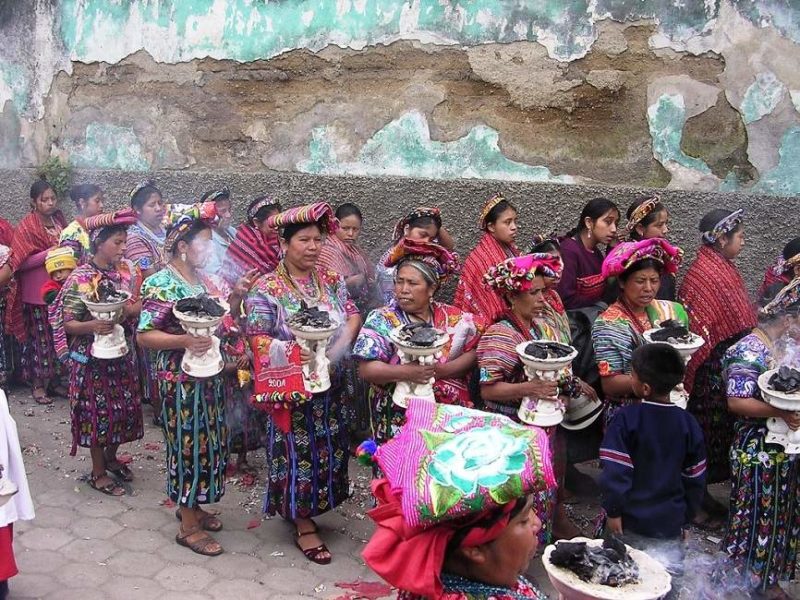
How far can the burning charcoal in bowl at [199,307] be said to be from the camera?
4.41m

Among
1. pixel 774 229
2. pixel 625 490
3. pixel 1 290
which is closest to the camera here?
pixel 625 490

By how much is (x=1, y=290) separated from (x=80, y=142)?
363cm

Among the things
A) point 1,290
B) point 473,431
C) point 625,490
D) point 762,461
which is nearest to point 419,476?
point 473,431

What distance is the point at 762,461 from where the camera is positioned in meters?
3.98

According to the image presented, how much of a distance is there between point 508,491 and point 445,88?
20.8ft

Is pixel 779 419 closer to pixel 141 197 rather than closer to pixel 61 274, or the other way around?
pixel 61 274

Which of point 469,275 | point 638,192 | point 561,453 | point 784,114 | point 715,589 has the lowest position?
point 715,589

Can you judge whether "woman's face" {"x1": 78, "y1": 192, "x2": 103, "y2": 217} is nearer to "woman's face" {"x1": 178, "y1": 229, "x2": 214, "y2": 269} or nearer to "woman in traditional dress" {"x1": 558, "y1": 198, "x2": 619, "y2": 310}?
"woman's face" {"x1": 178, "y1": 229, "x2": 214, "y2": 269}

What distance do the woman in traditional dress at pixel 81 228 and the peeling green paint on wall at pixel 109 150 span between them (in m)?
2.13

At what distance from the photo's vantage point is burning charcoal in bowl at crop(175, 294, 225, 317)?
4.41 m

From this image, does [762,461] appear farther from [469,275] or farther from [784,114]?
[784,114]

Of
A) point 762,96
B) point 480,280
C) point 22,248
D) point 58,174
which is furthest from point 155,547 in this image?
point 58,174

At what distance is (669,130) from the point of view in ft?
22.9

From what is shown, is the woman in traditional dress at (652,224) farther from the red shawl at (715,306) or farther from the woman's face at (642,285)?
the woman's face at (642,285)
